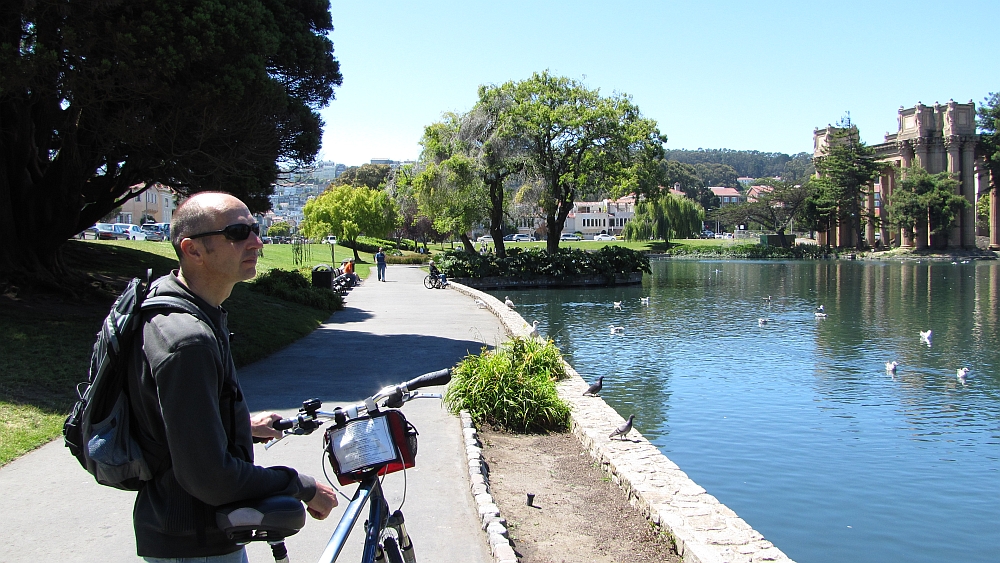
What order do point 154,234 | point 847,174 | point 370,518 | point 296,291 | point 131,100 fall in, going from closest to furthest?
point 370,518
point 131,100
point 296,291
point 154,234
point 847,174

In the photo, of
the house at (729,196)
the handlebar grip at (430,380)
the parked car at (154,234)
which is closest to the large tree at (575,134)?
the parked car at (154,234)

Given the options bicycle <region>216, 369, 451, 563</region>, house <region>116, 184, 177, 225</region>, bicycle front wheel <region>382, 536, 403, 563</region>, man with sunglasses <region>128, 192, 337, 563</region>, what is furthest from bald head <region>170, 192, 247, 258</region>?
house <region>116, 184, 177, 225</region>

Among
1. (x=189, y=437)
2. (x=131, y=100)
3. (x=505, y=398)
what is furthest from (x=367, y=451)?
(x=131, y=100)

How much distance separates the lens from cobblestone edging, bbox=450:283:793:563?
526 centimetres

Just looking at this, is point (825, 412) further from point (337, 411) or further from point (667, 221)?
point (667, 221)

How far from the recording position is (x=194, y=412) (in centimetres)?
232

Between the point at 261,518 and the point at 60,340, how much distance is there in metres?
11.2

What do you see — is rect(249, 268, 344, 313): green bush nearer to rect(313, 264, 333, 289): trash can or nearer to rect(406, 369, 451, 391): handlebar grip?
rect(313, 264, 333, 289): trash can

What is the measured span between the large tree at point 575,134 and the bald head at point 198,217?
127ft

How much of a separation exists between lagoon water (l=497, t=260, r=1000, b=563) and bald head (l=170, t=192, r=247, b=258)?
609 centimetres

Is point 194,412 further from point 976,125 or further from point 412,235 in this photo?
point 976,125

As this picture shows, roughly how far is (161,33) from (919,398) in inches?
546

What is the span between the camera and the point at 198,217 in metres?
2.64

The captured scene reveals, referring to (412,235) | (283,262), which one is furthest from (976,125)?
(283,262)
